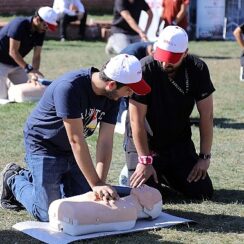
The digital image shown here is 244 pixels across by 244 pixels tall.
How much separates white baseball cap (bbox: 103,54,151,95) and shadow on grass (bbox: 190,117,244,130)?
3897 millimetres

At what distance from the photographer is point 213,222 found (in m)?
5.24

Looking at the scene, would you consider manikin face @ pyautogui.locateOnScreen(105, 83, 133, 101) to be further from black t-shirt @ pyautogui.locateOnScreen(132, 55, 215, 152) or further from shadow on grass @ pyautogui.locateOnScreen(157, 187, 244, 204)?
shadow on grass @ pyautogui.locateOnScreen(157, 187, 244, 204)

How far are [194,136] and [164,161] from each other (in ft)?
7.50

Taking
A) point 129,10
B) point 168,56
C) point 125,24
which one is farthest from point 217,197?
point 129,10

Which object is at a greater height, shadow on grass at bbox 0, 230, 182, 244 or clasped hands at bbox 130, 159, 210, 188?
clasped hands at bbox 130, 159, 210, 188

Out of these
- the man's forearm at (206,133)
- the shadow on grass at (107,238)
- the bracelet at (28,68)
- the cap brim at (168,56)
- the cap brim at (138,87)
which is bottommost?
the shadow on grass at (107,238)

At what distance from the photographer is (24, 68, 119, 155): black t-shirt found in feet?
15.9

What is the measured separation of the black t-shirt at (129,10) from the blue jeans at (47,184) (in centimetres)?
641

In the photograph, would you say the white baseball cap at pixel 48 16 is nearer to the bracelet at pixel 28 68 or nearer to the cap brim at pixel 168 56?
the bracelet at pixel 28 68

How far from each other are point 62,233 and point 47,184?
46 centimetres

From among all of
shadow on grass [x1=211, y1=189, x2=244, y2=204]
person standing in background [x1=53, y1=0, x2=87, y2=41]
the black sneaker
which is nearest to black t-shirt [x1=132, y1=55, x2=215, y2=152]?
shadow on grass [x1=211, y1=189, x2=244, y2=204]

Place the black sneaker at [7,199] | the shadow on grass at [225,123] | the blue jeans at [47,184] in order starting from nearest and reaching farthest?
1. the blue jeans at [47,184]
2. the black sneaker at [7,199]
3. the shadow on grass at [225,123]

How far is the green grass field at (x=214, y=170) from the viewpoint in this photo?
492 cm

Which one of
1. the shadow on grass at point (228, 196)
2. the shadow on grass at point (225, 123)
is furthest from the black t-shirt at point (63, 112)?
the shadow on grass at point (225, 123)
